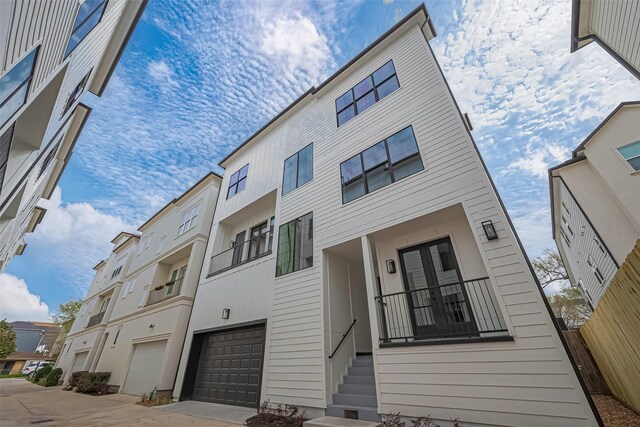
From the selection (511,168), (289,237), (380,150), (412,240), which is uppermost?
(511,168)

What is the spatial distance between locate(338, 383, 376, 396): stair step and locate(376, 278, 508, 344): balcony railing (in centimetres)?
108

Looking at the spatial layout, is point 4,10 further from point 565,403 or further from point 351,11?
point 351,11

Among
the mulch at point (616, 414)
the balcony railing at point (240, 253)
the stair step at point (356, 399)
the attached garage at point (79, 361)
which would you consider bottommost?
the mulch at point (616, 414)

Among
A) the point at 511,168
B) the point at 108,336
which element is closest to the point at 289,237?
the point at 511,168

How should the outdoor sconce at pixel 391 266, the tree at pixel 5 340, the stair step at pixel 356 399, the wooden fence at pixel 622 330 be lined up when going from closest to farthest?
the wooden fence at pixel 622 330
the stair step at pixel 356 399
the outdoor sconce at pixel 391 266
the tree at pixel 5 340

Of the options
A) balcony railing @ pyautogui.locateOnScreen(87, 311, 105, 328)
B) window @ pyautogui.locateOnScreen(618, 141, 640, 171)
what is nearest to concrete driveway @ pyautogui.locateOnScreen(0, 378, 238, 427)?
balcony railing @ pyautogui.locateOnScreen(87, 311, 105, 328)

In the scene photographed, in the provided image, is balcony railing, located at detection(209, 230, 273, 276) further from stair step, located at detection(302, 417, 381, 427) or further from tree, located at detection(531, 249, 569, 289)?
tree, located at detection(531, 249, 569, 289)

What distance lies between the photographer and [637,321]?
146 inches

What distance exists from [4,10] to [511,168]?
1410 centimetres

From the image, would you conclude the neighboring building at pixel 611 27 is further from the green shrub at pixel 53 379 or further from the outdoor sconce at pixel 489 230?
the green shrub at pixel 53 379

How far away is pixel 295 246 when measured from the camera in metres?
7.80

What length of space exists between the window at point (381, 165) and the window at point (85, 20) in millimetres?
6538

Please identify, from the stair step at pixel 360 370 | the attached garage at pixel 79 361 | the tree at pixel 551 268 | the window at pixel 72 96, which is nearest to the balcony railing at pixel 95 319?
the attached garage at pixel 79 361

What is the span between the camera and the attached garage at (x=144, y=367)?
33.3 feet
